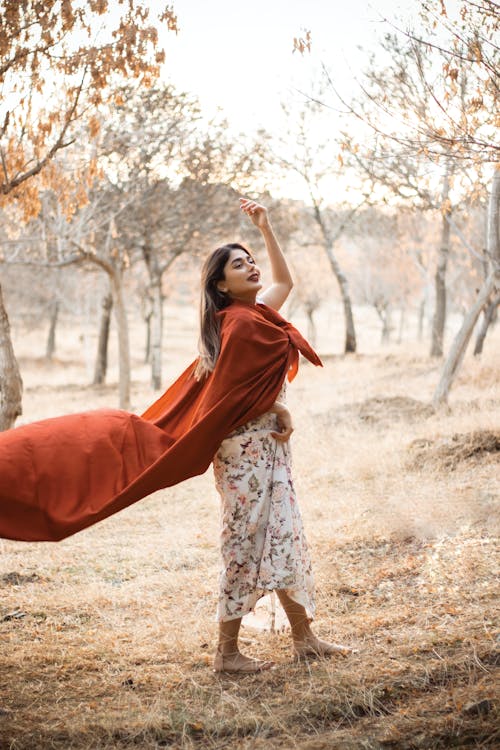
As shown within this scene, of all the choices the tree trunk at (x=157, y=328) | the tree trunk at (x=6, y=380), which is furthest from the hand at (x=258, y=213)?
the tree trunk at (x=157, y=328)

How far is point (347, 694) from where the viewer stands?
3.50 m

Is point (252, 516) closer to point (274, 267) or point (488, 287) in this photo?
point (274, 267)

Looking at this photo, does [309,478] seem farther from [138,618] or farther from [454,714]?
[454,714]

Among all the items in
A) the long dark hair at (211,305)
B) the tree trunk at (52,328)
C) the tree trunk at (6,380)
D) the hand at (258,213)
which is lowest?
the tree trunk at (52,328)

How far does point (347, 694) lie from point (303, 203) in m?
22.6

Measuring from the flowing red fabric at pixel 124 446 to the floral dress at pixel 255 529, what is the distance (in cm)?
14

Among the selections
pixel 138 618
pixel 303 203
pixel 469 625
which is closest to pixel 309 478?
pixel 138 618

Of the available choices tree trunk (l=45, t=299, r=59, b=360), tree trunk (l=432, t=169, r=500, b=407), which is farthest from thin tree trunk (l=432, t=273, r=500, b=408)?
tree trunk (l=45, t=299, r=59, b=360)

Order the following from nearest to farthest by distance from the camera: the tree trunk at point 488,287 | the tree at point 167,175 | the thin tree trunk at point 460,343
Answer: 1. the tree trunk at point 488,287
2. the thin tree trunk at point 460,343
3. the tree at point 167,175

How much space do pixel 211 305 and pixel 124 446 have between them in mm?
856

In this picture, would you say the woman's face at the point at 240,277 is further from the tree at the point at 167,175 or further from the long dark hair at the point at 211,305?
the tree at the point at 167,175

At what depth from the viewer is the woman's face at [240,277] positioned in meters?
4.04

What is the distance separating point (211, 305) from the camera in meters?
4.07

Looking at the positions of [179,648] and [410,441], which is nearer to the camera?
[179,648]
